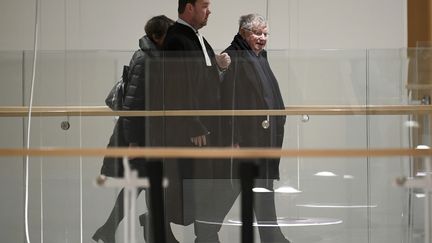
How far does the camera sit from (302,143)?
5238 mm

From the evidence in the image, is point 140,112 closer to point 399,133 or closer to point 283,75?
point 283,75

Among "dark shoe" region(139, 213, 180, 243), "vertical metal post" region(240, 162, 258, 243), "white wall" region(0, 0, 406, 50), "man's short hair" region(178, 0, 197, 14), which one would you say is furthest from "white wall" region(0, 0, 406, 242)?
"white wall" region(0, 0, 406, 50)

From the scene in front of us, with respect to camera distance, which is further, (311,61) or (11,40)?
(11,40)

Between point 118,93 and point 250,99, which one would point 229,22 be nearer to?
point 250,99

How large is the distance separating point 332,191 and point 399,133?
0.42 m

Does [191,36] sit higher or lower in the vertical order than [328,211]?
higher

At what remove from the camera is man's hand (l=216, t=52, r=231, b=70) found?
5.16 m

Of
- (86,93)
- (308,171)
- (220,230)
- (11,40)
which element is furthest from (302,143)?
(11,40)

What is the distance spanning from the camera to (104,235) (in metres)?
5.08

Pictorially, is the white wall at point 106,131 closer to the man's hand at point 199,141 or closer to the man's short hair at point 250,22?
the man's short hair at point 250,22

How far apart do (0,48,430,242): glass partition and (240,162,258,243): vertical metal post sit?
4.74 feet

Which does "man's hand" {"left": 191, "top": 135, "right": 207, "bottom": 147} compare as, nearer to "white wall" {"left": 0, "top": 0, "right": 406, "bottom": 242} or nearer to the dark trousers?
the dark trousers

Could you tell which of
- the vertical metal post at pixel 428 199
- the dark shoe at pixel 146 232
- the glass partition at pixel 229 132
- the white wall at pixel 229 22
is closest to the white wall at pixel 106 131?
the glass partition at pixel 229 132

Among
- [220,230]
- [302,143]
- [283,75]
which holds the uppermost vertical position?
[283,75]
